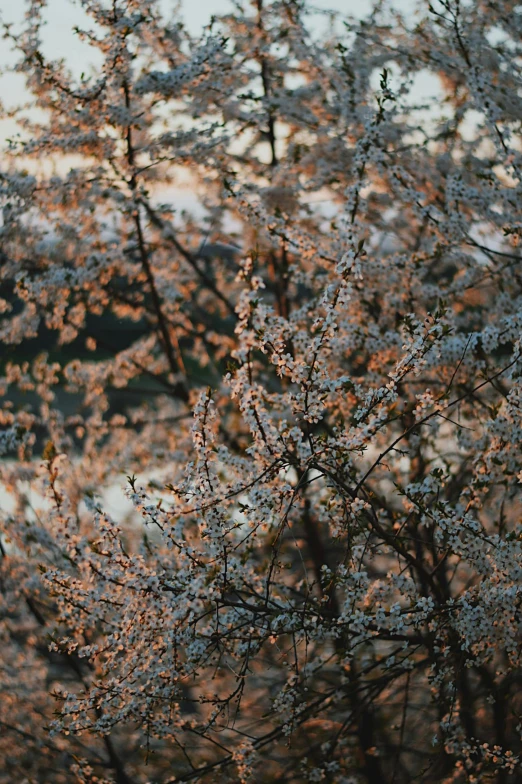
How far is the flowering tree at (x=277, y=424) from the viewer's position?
13.5ft

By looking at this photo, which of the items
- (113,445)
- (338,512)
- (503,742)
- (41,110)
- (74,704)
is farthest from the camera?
(113,445)

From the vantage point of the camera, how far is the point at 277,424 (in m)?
6.52

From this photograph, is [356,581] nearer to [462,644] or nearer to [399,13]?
[462,644]

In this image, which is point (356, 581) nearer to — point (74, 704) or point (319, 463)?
point (319, 463)

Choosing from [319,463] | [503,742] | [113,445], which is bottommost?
[503,742]

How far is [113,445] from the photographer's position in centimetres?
1055

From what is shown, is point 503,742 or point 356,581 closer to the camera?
point 356,581

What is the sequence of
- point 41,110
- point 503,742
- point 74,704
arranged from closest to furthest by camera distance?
point 74,704 → point 503,742 → point 41,110

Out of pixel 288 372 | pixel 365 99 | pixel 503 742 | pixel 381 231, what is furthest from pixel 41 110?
pixel 503 742

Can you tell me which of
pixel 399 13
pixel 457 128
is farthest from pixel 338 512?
pixel 399 13

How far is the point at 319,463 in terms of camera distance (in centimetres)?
407

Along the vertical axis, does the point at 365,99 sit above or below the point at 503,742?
above

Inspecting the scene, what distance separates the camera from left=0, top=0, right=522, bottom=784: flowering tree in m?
4.10

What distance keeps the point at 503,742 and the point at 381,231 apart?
6016mm
